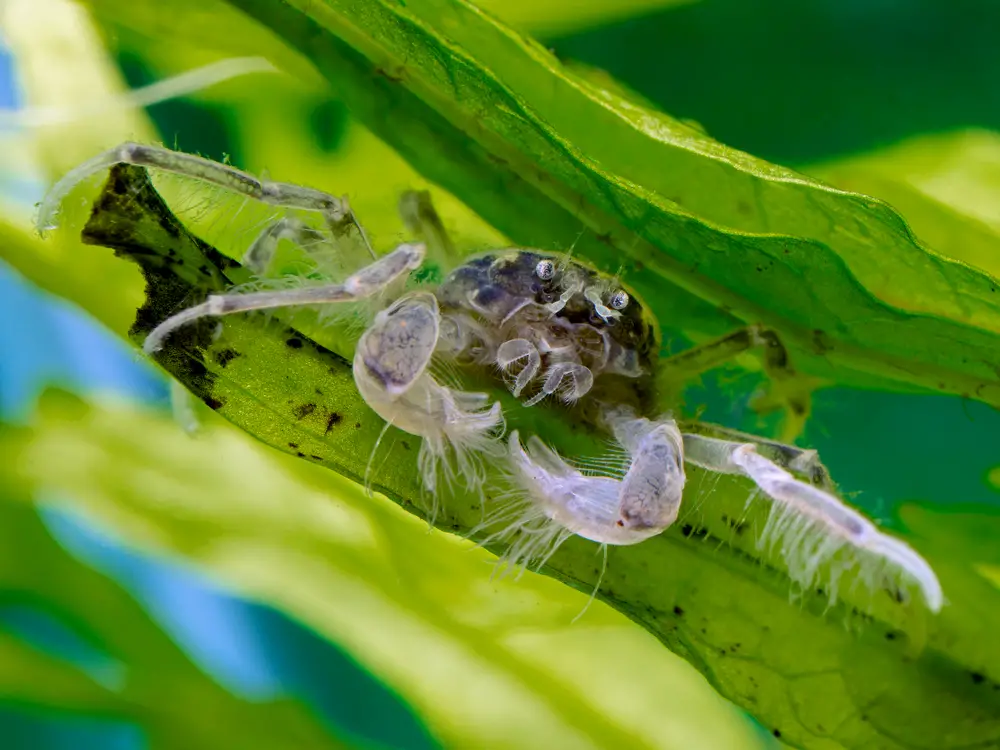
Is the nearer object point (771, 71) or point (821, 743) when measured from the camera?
point (821, 743)

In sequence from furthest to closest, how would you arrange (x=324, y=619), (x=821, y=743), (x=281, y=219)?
(x=324, y=619) → (x=281, y=219) → (x=821, y=743)

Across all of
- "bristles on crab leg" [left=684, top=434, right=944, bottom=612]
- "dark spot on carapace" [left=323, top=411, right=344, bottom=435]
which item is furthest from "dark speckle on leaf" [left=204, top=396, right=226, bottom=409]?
"bristles on crab leg" [left=684, top=434, right=944, bottom=612]

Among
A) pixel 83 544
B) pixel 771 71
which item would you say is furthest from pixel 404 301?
pixel 771 71

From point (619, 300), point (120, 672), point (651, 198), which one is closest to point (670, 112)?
point (619, 300)

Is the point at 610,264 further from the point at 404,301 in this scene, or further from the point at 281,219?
the point at 281,219

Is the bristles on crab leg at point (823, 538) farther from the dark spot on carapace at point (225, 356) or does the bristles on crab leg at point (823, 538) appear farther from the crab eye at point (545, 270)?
the dark spot on carapace at point (225, 356)

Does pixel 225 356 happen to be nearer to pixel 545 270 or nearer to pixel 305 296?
pixel 305 296

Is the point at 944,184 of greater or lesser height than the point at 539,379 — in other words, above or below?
above

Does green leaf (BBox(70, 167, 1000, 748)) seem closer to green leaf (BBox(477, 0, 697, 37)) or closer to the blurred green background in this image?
the blurred green background
